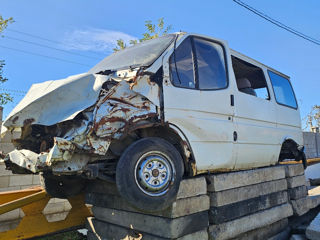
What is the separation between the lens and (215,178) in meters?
3.79

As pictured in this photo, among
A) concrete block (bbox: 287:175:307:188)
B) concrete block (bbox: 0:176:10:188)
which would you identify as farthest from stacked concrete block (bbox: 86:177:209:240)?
concrete block (bbox: 287:175:307:188)

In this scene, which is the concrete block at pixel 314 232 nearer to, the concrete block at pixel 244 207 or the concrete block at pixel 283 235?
the concrete block at pixel 283 235

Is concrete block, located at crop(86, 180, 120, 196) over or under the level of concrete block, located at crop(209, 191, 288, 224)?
over

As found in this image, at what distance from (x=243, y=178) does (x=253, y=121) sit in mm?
945

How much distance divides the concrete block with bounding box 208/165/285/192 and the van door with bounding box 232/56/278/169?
0.12m

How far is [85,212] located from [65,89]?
9.18 ft

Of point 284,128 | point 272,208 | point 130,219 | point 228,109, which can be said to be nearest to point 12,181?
point 130,219

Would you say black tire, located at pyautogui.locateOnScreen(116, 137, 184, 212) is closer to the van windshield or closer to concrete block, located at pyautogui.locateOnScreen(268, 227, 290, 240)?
the van windshield

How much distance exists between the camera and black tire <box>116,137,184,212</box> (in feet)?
9.05

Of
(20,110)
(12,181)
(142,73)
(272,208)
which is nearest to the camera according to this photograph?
(20,110)

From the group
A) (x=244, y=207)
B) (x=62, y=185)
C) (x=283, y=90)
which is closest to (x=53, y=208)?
(x=62, y=185)

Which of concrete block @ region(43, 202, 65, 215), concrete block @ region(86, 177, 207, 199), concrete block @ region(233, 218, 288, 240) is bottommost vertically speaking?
concrete block @ region(233, 218, 288, 240)

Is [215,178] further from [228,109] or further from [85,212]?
[85,212]

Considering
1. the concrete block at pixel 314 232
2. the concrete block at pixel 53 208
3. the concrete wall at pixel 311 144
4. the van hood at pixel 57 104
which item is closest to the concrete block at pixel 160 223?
the van hood at pixel 57 104
